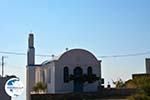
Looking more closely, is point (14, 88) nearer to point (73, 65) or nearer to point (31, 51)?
point (73, 65)


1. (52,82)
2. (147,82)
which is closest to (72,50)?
(52,82)

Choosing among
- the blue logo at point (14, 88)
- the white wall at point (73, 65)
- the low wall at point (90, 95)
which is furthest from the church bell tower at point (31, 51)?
the blue logo at point (14, 88)

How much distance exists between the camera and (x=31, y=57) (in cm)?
5359

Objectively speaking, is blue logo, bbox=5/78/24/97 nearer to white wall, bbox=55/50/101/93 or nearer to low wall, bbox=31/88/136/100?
low wall, bbox=31/88/136/100

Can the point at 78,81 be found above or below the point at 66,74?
below

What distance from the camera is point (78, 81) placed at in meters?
44.8

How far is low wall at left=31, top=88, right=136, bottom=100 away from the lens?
3856cm

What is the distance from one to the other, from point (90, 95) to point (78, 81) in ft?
16.3

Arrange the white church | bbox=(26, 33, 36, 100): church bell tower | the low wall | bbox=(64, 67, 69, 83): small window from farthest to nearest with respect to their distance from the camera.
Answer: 1. bbox=(26, 33, 36, 100): church bell tower
2. bbox=(64, 67, 69, 83): small window
3. the white church
4. the low wall

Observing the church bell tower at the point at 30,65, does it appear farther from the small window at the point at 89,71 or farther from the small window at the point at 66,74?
the small window at the point at 89,71

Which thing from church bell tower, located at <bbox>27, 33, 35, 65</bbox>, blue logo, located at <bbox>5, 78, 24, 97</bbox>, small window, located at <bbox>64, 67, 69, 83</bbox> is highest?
church bell tower, located at <bbox>27, 33, 35, 65</bbox>

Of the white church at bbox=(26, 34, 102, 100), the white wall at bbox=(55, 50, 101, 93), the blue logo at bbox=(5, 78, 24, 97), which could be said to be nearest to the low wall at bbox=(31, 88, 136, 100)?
the white church at bbox=(26, 34, 102, 100)

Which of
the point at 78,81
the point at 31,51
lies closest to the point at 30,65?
the point at 31,51

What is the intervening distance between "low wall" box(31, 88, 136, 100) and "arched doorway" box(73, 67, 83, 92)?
11.7 feet
